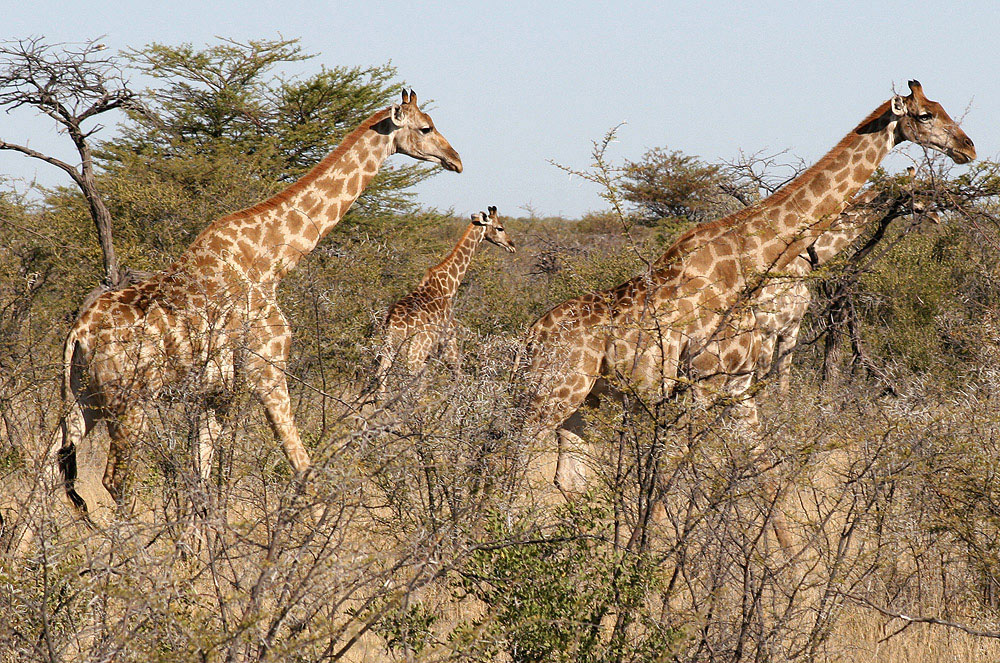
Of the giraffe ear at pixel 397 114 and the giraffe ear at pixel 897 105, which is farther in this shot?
the giraffe ear at pixel 397 114

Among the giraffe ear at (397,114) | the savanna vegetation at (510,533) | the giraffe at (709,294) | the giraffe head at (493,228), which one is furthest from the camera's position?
the giraffe head at (493,228)

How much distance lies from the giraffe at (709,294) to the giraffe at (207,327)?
1463mm

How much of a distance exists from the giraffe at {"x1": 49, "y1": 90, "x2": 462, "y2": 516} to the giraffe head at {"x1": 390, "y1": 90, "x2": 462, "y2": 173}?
0.58 feet

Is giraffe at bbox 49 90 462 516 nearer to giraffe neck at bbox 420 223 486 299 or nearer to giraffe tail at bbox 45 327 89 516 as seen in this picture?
giraffe tail at bbox 45 327 89 516

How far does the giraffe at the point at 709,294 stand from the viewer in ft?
18.6

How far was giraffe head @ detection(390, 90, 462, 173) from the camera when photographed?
6.75 meters

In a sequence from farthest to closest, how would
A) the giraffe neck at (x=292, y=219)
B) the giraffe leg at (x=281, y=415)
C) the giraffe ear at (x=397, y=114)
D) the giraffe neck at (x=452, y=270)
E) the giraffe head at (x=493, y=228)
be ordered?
the giraffe head at (x=493, y=228) → the giraffe neck at (x=452, y=270) → the giraffe ear at (x=397, y=114) → the giraffe neck at (x=292, y=219) → the giraffe leg at (x=281, y=415)

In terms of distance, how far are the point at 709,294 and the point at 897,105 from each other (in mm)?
1759

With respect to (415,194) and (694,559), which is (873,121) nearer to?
(694,559)

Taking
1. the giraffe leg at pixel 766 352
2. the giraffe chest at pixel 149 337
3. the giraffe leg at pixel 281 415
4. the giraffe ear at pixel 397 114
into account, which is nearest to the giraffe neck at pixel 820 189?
the giraffe leg at pixel 766 352

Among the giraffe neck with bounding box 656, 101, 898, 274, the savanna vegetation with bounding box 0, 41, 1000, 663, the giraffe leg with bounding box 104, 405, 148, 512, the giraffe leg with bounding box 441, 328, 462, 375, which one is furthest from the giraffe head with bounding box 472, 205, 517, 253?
the giraffe leg with bounding box 104, 405, 148, 512

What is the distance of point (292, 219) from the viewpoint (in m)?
6.16

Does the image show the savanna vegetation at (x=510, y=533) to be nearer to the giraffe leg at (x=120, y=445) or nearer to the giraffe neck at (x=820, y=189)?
the giraffe leg at (x=120, y=445)

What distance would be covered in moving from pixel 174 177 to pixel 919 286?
8.52 metres
